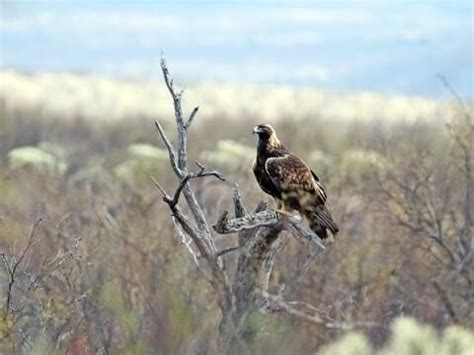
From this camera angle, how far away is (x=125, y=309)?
896cm

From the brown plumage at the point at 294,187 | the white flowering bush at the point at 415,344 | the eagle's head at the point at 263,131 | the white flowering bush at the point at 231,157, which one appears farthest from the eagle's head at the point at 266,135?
the white flowering bush at the point at 231,157

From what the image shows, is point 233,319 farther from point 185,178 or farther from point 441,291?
point 441,291

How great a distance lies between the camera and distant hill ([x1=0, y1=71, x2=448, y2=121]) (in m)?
36.2

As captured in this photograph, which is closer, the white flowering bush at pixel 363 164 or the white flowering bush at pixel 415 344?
the white flowering bush at pixel 415 344

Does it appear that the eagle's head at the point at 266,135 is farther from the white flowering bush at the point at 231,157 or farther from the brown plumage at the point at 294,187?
the white flowering bush at the point at 231,157

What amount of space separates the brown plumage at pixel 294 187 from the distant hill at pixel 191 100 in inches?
893

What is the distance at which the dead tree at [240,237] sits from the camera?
285 inches

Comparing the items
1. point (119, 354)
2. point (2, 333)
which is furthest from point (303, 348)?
point (2, 333)

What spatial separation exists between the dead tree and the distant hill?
23.4m

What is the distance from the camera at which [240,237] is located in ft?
26.3

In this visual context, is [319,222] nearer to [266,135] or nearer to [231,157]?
[266,135]

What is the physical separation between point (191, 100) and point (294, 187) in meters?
36.6

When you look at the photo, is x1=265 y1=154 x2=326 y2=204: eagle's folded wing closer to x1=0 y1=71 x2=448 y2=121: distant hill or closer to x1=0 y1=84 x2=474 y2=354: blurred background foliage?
x1=0 y1=84 x2=474 y2=354: blurred background foliage

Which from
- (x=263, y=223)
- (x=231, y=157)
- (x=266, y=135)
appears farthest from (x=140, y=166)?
(x=263, y=223)
